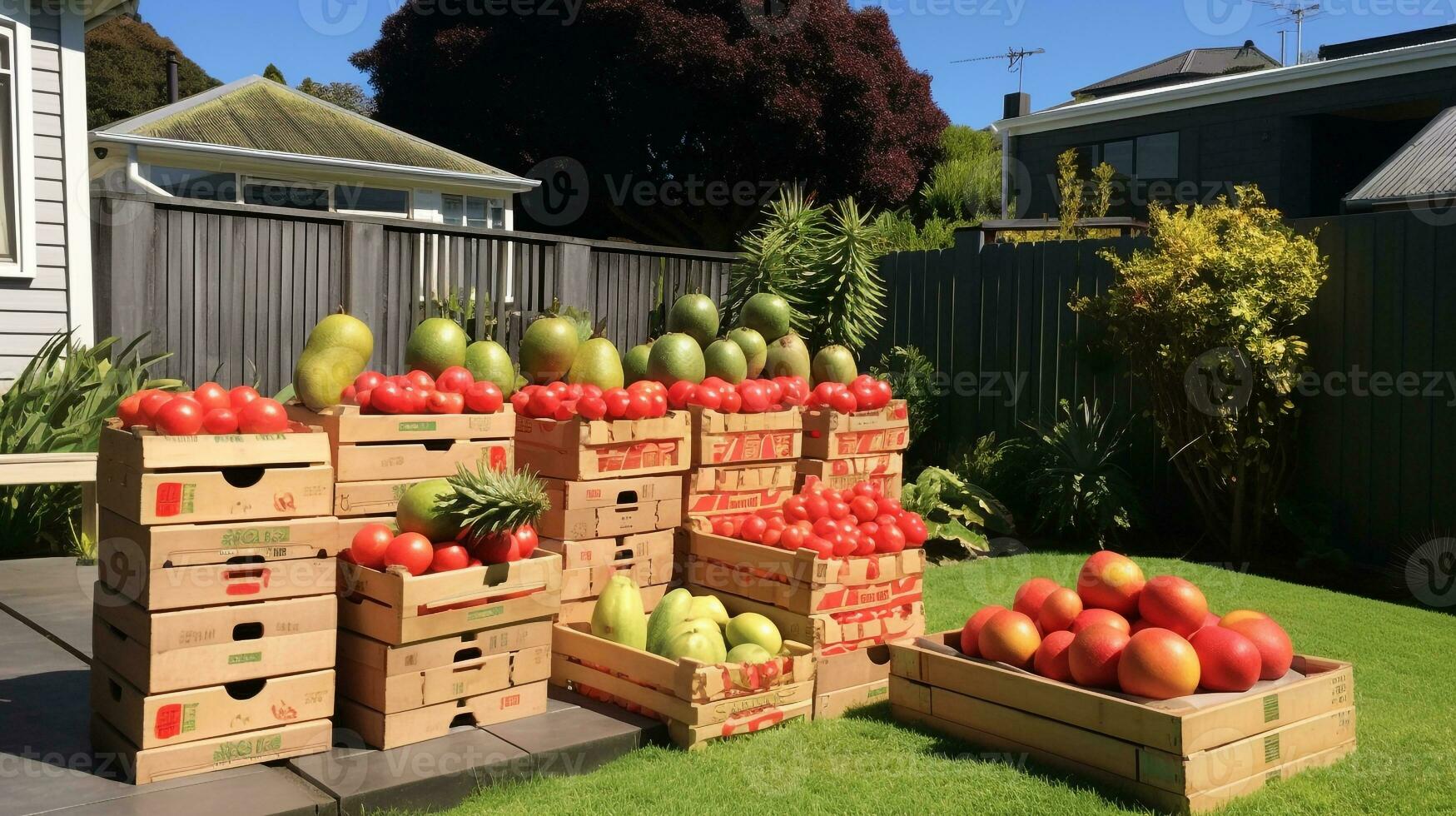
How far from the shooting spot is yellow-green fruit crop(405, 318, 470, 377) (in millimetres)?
5438

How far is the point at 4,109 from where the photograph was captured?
7.39 m

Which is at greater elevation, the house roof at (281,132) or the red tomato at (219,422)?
the house roof at (281,132)

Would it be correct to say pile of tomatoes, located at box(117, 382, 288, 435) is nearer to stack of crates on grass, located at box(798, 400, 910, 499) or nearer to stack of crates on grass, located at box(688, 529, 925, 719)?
stack of crates on grass, located at box(688, 529, 925, 719)

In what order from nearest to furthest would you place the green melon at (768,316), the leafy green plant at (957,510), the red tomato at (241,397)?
the red tomato at (241,397) → the green melon at (768,316) → the leafy green plant at (957,510)

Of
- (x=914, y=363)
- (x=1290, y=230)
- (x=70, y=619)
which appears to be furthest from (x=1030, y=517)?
(x=70, y=619)

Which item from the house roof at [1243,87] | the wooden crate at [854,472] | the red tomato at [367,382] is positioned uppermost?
the house roof at [1243,87]

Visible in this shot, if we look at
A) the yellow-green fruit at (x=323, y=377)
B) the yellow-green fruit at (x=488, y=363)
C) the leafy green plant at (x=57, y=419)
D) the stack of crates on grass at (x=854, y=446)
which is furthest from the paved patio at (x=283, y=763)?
the stack of crates on grass at (x=854, y=446)

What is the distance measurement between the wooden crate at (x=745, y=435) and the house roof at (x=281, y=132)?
11099 millimetres

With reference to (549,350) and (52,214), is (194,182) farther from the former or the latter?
(549,350)

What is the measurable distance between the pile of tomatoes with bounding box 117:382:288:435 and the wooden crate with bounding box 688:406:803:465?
216 cm

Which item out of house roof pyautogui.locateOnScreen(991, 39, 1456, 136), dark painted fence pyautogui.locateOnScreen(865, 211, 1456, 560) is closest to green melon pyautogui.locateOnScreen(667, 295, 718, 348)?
dark painted fence pyautogui.locateOnScreen(865, 211, 1456, 560)

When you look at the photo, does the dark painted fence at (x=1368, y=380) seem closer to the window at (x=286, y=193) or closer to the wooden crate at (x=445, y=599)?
the wooden crate at (x=445, y=599)

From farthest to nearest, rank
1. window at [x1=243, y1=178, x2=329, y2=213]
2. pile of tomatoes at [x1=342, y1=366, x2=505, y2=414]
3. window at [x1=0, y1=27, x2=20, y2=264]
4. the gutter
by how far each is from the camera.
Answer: window at [x1=243, y1=178, x2=329, y2=213]
the gutter
window at [x1=0, y1=27, x2=20, y2=264]
pile of tomatoes at [x1=342, y1=366, x2=505, y2=414]

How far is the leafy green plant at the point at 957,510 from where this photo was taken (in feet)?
25.2
